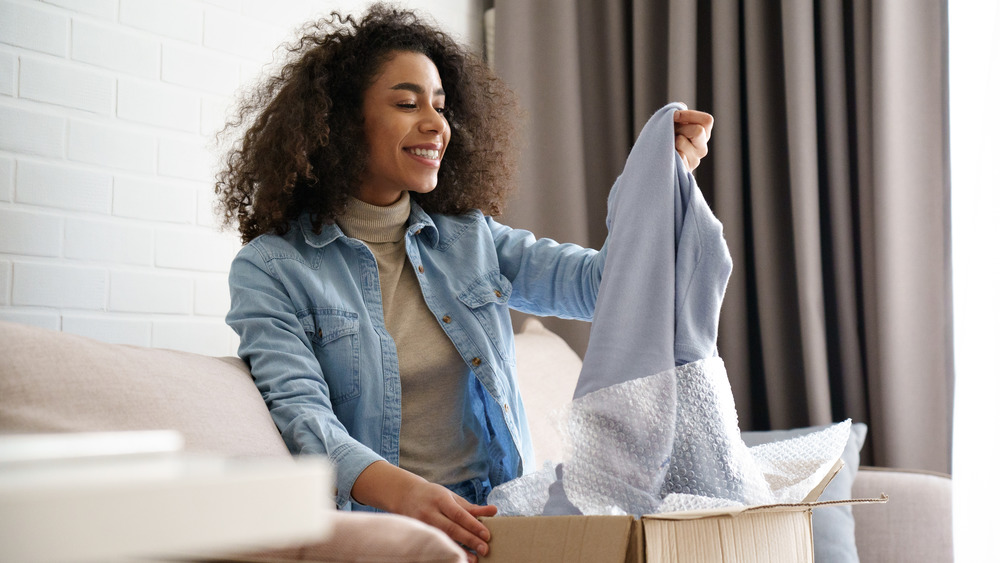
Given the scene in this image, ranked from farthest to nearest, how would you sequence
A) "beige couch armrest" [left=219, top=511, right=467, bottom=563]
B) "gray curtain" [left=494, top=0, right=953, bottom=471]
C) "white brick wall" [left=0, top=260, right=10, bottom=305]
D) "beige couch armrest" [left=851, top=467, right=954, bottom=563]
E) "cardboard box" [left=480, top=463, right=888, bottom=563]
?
"gray curtain" [left=494, top=0, right=953, bottom=471] < "beige couch armrest" [left=851, top=467, right=954, bottom=563] < "white brick wall" [left=0, top=260, right=10, bottom=305] < "cardboard box" [left=480, top=463, right=888, bottom=563] < "beige couch armrest" [left=219, top=511, right=467, bottom=563]

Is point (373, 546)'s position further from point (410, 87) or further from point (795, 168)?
point (795, 168)

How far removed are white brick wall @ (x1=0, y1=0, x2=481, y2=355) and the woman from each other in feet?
0.75

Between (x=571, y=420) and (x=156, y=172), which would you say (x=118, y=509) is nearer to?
(x=571, y=420)

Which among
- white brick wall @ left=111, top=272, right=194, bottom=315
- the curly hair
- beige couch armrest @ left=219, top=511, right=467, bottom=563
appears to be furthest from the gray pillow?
white brick wall @ left=111, top=272, right=194, bottom=315

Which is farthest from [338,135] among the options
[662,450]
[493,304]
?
[662,450]

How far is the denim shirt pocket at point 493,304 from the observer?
4.56ft

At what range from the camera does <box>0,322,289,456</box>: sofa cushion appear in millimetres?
825

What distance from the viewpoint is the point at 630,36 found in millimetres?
2492

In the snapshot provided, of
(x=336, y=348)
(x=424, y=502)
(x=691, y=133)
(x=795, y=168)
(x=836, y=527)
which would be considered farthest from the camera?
(x=795, y=168)

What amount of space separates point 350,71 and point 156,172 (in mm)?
487

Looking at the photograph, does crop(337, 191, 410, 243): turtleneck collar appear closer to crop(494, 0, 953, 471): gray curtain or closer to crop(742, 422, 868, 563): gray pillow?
crop(494, 0, 953, 471): gray curtain

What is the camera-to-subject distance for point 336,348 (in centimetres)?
128

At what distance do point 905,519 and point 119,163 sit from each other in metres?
1.61

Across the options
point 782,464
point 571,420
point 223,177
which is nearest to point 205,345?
point 223,177
